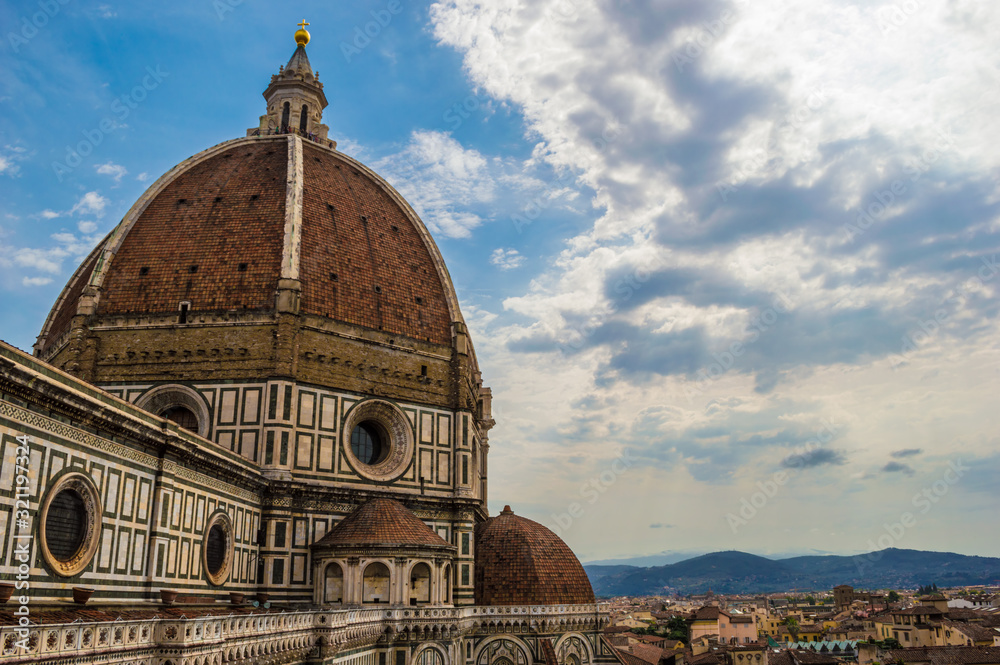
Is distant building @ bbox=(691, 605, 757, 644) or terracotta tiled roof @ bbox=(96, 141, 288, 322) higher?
terracotta tiled roof @ bbox=(96, 141, 288, 322)

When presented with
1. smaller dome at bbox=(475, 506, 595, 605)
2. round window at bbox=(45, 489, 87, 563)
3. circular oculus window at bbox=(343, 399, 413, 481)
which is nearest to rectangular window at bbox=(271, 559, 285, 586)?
circular oculus window at bbox=(343, 399, 413, 481)

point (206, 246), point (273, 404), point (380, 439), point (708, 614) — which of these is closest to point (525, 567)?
point (380, 439)

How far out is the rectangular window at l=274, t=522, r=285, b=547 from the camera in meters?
30.2

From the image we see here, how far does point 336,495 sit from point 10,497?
1624 centimetres

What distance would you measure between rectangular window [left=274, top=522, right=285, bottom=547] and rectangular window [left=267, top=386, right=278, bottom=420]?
158 inches

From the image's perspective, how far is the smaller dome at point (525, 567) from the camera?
3606 cm

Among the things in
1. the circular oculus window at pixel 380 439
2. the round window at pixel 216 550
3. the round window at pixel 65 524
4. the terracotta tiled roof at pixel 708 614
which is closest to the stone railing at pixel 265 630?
the round window at pixel 65 524

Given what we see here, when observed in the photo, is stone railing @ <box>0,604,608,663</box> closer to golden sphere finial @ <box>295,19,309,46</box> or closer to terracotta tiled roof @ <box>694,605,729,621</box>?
golden sphere finial @ <box>295,19,309,46</box>

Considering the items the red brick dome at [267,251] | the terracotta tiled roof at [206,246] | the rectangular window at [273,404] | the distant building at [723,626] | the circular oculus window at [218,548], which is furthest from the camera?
the distant building at [723,626]

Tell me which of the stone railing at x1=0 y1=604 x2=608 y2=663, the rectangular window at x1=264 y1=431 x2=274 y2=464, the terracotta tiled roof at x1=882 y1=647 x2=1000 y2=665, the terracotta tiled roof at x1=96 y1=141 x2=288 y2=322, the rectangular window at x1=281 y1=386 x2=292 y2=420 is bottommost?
the terracotta tiled roof at x1=882 y1=647 x2=1000 y2=665

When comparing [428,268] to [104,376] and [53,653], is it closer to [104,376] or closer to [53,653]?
[104,376]

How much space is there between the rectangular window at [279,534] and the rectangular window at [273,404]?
4.02 metres

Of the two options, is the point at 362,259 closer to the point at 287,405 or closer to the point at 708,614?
the point at 287,405

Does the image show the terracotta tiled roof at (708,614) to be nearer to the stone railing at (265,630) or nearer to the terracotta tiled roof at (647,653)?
the terracotta tiled roof at (647,653)
